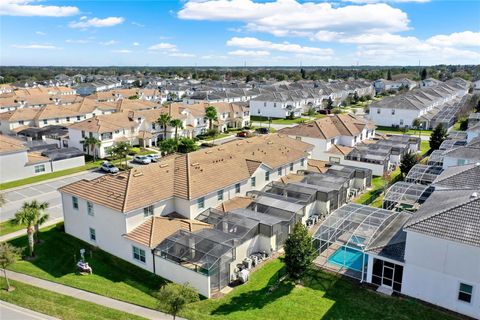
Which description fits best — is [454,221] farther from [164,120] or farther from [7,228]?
[164,120]

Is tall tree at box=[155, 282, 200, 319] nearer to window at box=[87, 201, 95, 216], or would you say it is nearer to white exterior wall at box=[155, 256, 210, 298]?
white exterior wall at box=[155, 256, 210, 298]

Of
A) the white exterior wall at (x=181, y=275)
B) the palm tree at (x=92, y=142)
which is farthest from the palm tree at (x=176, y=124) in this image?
the white exterior wall at (x=181, y=275)

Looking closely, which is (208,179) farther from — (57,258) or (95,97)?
(95,97)

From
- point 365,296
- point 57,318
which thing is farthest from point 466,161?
point 57,318

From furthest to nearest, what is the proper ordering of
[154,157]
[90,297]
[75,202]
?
[154,157], [75,202], [90,297]

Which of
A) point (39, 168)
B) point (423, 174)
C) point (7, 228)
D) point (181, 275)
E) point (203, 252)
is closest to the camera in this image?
point (181, 275)

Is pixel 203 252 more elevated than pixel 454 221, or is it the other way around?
pixel 454 221

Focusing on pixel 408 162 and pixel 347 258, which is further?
pixel 408 162

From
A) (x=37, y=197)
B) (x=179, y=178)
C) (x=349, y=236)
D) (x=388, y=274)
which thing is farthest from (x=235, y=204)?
(x=37, y=197)
